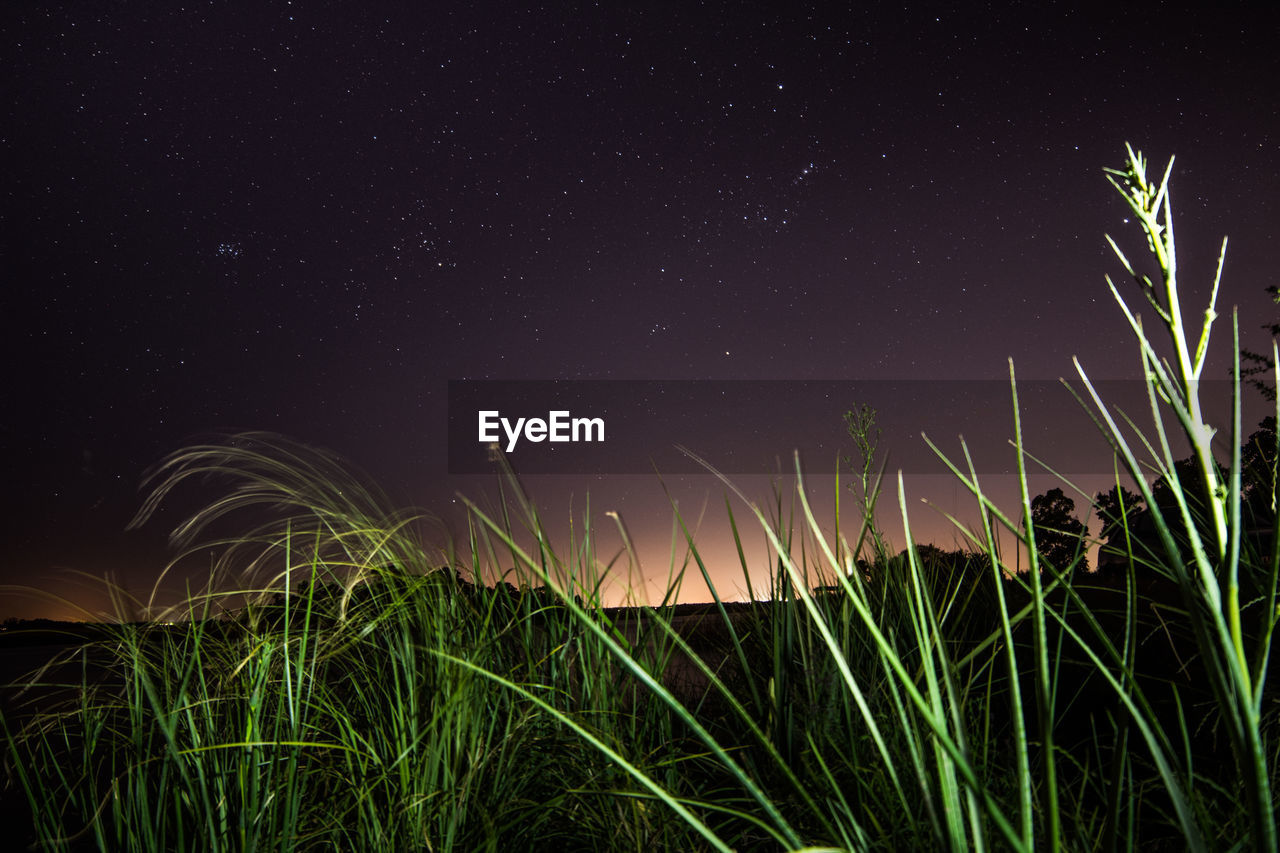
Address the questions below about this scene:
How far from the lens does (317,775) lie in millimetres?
1825

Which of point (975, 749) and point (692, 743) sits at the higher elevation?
point (975, 749)

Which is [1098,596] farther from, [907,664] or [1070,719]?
[907,664]

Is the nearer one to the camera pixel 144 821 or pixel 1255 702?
pixel 1255 702

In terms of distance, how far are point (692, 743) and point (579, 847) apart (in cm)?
82

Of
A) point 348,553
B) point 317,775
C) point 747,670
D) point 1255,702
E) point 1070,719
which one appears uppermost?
point 348,553

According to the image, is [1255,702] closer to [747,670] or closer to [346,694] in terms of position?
[747,670]

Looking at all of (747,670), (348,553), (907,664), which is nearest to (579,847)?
(747,670)

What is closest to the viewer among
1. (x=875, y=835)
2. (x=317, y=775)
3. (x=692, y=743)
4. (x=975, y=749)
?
(x=875, y=835)

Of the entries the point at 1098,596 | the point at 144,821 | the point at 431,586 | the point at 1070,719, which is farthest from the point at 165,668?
the point at 1098,596

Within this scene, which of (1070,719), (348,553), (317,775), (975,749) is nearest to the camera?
(975,749)

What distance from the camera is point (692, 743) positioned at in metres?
2.42

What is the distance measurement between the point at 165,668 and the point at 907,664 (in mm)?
2273

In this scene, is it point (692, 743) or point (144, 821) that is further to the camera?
point (692, 743)

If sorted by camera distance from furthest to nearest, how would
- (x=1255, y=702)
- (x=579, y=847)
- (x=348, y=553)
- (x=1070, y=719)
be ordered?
(x=1070, y=719), (x=348, y=553), (x=579, y=847), (x=1255, y=702)
